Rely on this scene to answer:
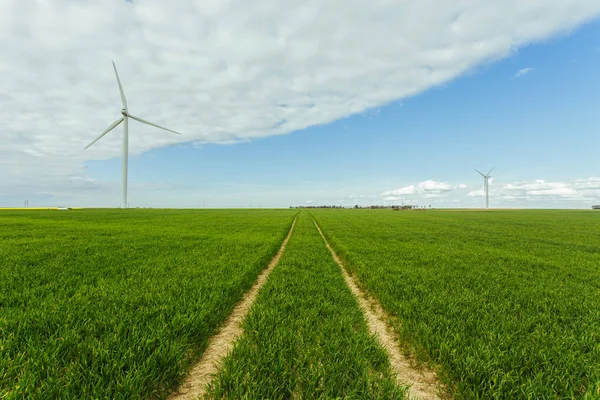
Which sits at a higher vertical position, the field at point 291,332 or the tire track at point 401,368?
the field at point 291,332

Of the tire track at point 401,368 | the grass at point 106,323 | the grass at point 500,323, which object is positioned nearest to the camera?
the grass at point 106,323

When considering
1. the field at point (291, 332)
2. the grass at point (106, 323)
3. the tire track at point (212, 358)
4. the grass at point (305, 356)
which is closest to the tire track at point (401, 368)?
the field at point (291, 332)

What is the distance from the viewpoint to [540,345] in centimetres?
429

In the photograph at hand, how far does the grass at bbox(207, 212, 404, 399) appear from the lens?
3.29 meters

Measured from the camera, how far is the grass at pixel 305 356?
3.29 m

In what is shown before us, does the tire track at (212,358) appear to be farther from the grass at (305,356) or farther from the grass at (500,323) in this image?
the grass at (500,323)

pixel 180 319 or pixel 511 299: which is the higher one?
pixel 180 319

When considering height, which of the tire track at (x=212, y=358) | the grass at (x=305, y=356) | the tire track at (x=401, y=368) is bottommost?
the tire track at (x=401, y=368)

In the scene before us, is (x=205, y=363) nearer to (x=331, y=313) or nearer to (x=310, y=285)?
(x=331, y=313)

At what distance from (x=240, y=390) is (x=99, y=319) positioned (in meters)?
3.46

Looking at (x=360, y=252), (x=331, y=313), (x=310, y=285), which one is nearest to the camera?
(x=331, y=313)

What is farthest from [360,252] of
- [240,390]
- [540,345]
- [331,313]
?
[240,390]

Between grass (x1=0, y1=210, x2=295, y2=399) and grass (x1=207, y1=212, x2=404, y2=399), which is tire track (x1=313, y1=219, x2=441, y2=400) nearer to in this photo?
grass (x1=207, y1=212, x2=404, y2=399)

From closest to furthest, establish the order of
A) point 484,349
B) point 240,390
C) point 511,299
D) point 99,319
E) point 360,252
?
point 240,390 < point 484,349 < point 99,319 < point 511,299 < point 360,252
